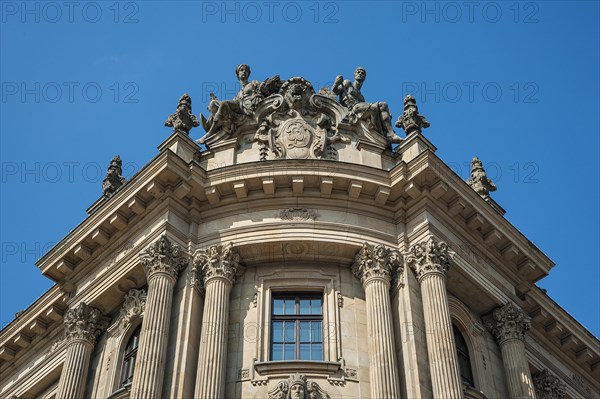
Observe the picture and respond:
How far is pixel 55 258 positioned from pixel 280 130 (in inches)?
310

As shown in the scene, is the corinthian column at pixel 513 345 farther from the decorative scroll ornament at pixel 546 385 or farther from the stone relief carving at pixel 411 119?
the stone relief carving at pixel 411 119

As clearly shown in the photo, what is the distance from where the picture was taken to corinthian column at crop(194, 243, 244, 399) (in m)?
25.2

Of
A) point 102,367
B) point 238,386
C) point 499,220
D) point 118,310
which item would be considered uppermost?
point 499,220

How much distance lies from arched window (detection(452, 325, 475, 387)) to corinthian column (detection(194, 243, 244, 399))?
6.56 m

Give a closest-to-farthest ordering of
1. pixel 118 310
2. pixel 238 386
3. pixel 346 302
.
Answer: pixel 238 386 < pixel 346 302 < pixel 118 310

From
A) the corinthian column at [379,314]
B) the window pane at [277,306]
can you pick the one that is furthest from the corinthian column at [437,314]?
the window pane at [277,306]

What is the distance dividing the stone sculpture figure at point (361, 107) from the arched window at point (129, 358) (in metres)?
9.58

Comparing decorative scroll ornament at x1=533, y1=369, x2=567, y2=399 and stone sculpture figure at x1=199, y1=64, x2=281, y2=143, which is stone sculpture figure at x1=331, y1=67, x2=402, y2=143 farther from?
decorative scroll ornament at x1=533, y1=369, x2=567, y2=399

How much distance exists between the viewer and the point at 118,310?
29.9 meters

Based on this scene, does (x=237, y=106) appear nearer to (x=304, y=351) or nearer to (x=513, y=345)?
(x=304, y=351)

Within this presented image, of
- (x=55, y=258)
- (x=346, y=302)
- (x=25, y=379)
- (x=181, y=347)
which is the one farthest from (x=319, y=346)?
(x=25, y=379)

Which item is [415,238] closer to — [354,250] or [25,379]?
[354,250]

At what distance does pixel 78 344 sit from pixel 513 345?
1252 centimetres

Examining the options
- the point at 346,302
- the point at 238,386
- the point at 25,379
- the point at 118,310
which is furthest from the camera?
the point at 25,379
